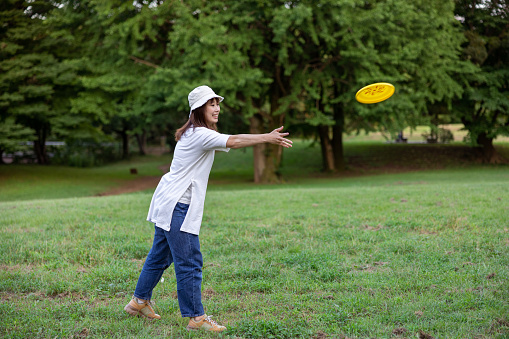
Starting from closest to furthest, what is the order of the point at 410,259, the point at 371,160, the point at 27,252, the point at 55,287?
the point at 55,287
the point at 410,259
the point at 27,252
the point at 371,160

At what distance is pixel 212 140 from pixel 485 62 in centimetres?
2796

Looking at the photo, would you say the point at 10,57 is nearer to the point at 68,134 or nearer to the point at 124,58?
the point at 68,134

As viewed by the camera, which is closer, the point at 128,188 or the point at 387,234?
the point at 387,234

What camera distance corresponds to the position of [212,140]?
13.3 feet

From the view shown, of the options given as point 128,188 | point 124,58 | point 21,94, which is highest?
point 124,58

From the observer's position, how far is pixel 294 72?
20.7 metres

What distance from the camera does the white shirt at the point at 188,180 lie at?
4.19m

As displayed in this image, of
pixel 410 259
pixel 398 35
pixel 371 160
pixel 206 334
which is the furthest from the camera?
pixel 371 160

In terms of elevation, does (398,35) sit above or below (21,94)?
above

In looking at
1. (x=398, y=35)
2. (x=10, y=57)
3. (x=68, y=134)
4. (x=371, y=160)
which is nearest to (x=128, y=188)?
(x=68, y=134)

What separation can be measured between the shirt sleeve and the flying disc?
4.07 m

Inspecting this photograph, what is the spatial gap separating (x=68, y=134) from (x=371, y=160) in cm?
1831

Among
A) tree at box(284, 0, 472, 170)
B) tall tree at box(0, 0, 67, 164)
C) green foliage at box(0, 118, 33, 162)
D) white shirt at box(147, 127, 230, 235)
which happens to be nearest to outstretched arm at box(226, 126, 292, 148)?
white shirt at box(147, 127, 230, 235)

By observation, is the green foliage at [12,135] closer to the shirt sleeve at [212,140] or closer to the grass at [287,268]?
the grass at [287,268]
